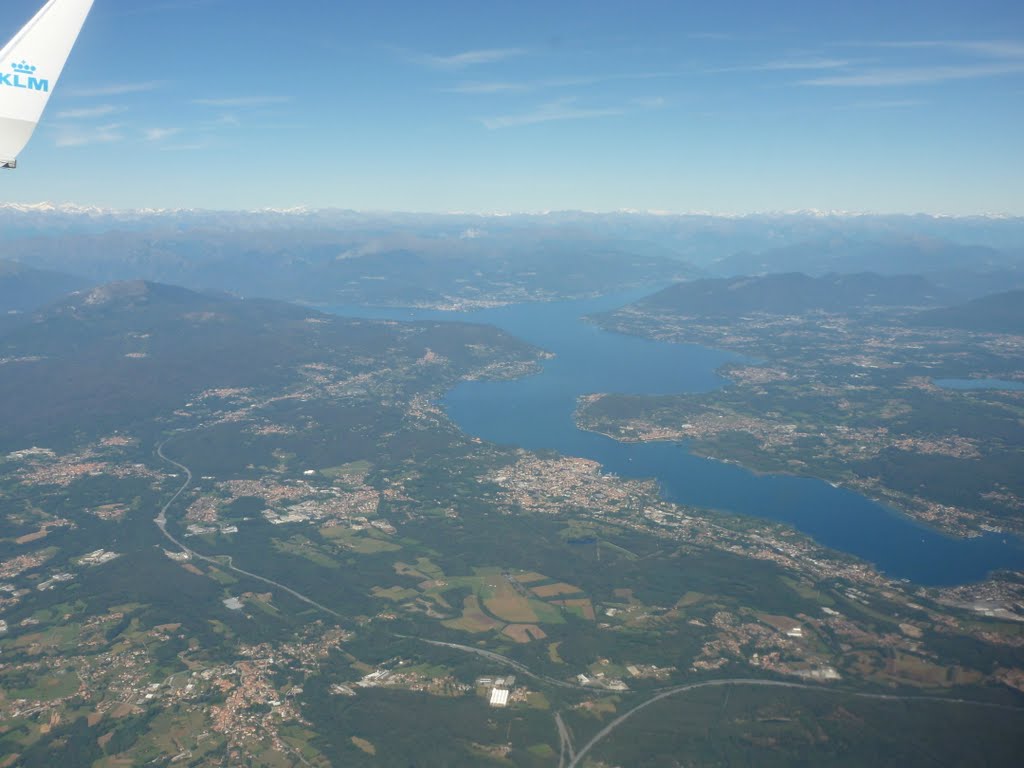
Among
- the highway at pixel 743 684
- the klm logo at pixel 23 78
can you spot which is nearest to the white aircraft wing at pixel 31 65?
the klm logo at pixel 23 78

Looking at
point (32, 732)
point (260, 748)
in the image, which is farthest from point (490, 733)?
point (32, 732)

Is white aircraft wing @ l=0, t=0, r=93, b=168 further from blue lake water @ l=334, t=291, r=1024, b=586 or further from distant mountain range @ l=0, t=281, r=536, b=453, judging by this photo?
distant mountain range @ l=0, t=281, r=536, b=453

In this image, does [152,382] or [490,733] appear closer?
[490,733]

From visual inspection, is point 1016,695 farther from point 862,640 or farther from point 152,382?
point 152,382

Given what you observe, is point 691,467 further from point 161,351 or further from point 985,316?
point 985,316

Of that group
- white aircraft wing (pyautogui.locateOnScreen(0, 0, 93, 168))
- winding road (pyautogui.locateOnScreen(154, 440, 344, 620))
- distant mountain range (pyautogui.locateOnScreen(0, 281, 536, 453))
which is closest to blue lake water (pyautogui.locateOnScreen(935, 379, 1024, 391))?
distant mountain range (pyautogui.locateOnScreen(0, 281, 536, 453))

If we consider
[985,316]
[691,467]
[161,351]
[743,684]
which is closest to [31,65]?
[743,684]
